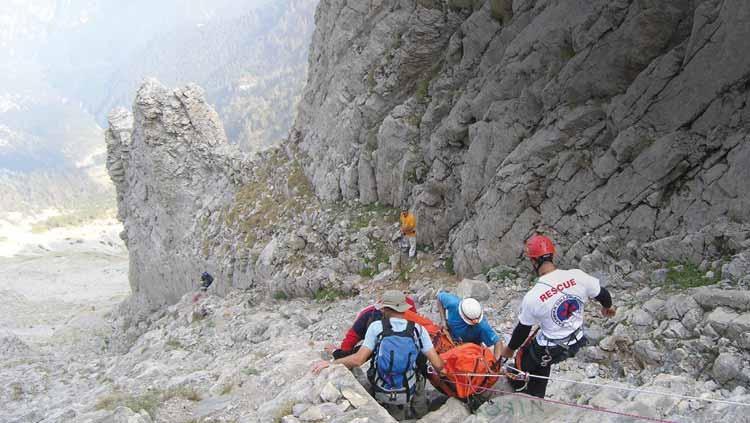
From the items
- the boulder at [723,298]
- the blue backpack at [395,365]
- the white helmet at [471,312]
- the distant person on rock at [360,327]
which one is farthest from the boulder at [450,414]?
the boulder at [723,298]

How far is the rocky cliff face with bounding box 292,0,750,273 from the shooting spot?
9.39 meters

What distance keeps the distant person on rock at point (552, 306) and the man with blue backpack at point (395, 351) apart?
1.38 meters

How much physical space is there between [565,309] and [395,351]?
7.80ft

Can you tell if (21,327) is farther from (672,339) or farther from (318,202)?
(672,339)

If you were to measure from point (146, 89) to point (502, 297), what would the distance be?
1123 inches

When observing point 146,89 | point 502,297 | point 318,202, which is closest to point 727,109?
point 502,297

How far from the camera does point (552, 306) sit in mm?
6418

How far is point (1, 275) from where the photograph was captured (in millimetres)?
70188

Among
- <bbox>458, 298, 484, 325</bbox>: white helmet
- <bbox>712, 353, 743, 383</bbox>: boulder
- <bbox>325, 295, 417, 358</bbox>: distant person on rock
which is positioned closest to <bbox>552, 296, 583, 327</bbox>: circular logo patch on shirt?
<bbox>458, 298, 484, 325</bbox>: white helmet

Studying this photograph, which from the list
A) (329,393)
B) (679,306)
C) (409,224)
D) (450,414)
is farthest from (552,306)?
(409,224)

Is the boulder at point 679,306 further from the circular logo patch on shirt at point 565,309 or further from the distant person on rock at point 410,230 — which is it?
the distant person on rock at point 410,230

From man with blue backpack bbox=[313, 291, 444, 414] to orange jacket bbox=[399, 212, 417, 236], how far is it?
9243 millimetres

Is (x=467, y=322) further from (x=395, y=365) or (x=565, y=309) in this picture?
(x=565, y=309)

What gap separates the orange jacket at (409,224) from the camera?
644 inches
